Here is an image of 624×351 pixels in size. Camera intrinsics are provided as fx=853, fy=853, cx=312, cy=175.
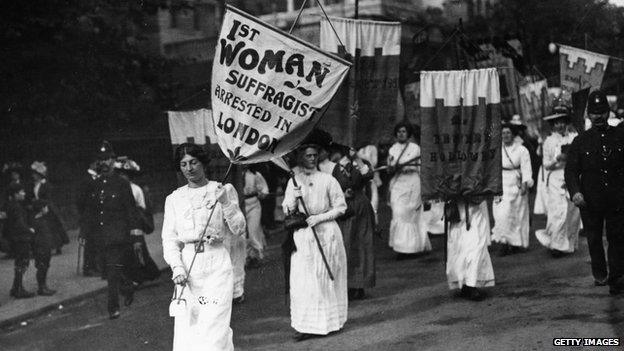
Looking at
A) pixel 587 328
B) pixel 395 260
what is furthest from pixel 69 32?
pixel 587 328

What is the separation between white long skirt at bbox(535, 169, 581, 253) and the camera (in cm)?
1092

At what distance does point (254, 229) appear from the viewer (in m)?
11.9

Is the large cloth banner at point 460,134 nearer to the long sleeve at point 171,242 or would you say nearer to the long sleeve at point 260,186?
the long sleeve at point 171,242

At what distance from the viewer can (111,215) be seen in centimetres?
935

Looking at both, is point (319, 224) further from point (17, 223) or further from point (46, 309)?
point (17, 223)

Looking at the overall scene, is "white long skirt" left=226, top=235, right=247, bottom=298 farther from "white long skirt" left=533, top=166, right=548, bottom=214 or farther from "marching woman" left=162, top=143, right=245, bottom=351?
"white long skirt" left=533, top=166, right=548, bottom=214

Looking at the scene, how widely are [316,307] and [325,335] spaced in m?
0.26

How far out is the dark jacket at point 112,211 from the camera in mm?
9344

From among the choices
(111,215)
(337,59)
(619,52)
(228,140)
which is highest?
(619,52)

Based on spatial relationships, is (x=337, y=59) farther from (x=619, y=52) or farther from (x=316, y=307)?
(x=619, y=52)

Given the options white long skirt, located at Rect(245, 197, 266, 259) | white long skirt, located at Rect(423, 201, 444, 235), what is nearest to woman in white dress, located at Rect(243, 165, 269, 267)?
white long skirt, located at Rect(245, 197, 266, 259)

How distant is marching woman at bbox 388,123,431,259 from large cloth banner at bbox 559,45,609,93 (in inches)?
110

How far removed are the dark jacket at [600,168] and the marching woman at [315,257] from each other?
2.41 meters

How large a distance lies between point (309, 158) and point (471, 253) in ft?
6.87
